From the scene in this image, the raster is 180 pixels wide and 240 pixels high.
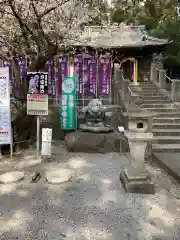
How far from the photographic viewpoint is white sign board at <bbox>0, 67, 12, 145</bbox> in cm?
822

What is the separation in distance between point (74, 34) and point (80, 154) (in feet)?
16.7

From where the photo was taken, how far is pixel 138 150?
6191 millimetres

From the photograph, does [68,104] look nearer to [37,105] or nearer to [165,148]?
[37,105]

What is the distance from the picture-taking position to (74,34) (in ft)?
36.2

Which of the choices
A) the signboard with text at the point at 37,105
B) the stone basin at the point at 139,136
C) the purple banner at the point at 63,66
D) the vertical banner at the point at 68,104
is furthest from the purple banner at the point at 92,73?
the stone basin at the point at 139,136

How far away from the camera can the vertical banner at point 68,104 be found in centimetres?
1058

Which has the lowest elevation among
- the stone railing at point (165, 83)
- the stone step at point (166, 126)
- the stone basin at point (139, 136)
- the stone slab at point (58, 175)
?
the stone slab at point (58, 175)

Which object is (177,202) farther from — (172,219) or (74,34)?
(74,34)

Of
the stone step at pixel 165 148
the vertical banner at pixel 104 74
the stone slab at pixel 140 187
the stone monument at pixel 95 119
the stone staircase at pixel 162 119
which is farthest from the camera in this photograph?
the vertical banner at pixel 104 74

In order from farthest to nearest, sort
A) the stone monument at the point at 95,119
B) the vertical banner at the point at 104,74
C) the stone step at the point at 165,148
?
the vertical banner at the point at 104,74, the stone monument at the point at 95,119, the stone step at the point at 165,148

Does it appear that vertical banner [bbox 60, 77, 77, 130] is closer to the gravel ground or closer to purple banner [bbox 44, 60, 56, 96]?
purple banner [bbox 44, 60, 56, 96]

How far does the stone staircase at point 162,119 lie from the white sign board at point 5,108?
4.37 meters

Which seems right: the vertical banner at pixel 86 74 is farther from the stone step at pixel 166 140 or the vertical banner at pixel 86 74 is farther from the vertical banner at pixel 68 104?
the stone step at pixel 166 140

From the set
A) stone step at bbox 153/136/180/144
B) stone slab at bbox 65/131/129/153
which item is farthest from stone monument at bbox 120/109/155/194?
stone step at bbox 153/136/180/144
